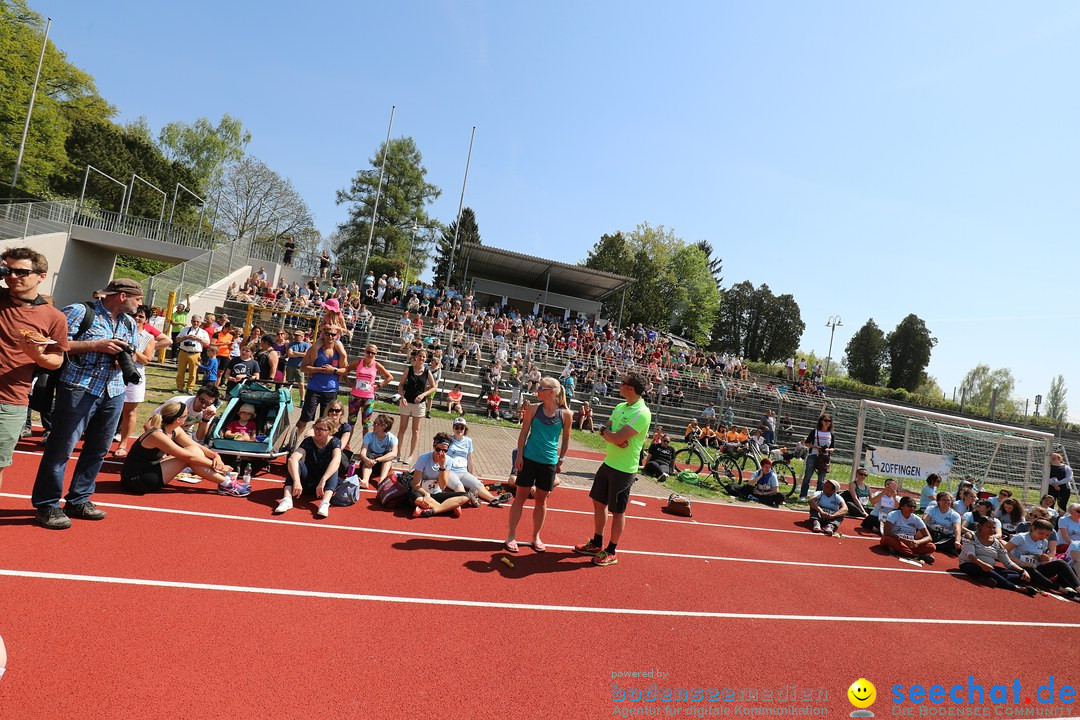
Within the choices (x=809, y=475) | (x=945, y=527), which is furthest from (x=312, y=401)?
(x=945, y=527)

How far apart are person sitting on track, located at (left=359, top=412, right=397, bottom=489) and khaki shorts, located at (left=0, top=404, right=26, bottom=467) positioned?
14.2ft

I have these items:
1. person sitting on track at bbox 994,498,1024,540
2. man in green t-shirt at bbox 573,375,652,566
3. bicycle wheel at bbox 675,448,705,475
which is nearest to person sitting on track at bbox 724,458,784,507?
bicycle wheel at bbox 675,448,705,475

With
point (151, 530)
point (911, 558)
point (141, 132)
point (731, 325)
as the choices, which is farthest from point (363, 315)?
point (731, 325)

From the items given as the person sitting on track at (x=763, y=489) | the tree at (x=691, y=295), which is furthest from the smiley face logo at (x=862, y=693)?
the tree at (x=691, y=295)

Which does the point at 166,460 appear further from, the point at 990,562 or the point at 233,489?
the point at 990,562

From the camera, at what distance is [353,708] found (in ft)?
10.1

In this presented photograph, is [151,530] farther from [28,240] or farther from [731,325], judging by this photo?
[731,325]

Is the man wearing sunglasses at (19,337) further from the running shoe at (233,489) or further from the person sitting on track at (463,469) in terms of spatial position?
the person sitting on track at (463,469)

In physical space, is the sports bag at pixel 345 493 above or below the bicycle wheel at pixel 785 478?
below

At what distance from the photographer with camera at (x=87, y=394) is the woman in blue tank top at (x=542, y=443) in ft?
11.5

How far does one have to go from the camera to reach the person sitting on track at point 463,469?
7945 millimetres

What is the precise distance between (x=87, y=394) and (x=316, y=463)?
110 inches

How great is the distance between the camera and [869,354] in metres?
75.2

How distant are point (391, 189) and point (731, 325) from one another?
53311 mm
